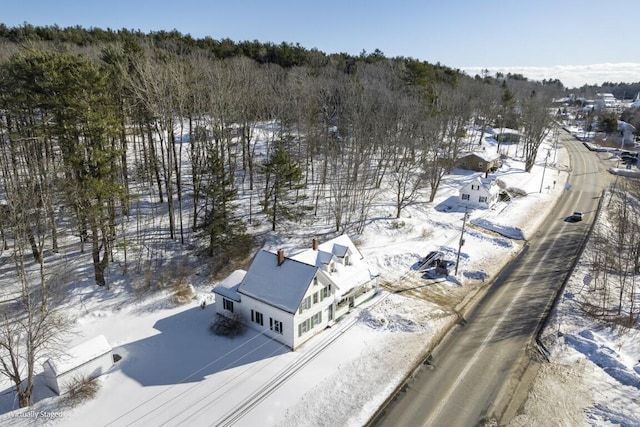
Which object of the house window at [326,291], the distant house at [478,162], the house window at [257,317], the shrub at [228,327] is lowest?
the shrub at [228,327]

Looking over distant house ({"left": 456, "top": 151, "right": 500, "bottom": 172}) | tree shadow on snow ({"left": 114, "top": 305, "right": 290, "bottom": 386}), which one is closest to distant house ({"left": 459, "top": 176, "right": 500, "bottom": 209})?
distant house ({"left": 456, "top": 151, "right": 500, "bottom": 172})

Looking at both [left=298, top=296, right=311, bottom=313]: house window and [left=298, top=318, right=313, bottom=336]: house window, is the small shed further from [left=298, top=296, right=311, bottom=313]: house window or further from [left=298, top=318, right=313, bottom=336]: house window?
[left=298, top=296, right=311, bottom=313]: house window

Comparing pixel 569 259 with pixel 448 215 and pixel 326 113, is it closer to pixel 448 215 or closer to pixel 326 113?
pixel 448 215

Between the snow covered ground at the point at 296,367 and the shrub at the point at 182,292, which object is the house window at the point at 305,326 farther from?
the shrub at the point at 182,292

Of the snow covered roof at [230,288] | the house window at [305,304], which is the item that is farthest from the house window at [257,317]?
the house window at [305,304]

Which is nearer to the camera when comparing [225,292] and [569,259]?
[225,292]

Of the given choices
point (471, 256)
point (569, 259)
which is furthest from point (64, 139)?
point (569, 259)
